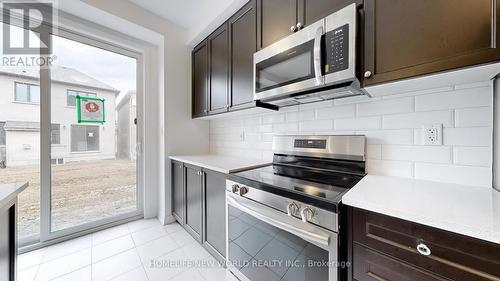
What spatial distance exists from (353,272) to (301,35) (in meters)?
1.32

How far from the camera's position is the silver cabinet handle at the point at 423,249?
0.63 m

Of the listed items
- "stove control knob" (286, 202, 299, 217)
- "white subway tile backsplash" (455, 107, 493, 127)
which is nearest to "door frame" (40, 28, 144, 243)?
"stove control knob" (286, 202, 299, 217)

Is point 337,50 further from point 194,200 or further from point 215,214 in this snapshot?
point 194,200

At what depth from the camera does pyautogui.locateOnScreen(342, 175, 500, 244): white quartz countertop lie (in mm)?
563

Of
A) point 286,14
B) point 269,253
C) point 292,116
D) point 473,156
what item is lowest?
point 269,253

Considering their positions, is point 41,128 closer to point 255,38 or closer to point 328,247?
point 255,38

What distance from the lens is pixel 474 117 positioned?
0.94 metres

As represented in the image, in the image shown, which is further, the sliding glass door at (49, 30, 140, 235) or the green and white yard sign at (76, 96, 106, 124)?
the green and white yard sign at (76, 96, 106, 124)

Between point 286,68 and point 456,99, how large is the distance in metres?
0.94

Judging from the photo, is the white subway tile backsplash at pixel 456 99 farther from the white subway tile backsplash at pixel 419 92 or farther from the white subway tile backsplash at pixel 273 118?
the white subway tile backsplash at pixel 273 118

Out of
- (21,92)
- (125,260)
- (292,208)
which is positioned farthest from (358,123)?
(21,92)

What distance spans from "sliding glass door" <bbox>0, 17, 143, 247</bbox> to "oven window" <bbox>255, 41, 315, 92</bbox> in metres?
1.95

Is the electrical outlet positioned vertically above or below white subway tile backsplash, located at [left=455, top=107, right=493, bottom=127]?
below

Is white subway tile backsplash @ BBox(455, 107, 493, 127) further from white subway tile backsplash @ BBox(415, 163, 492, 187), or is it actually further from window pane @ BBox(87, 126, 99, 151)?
window pane @ BBox(87, 126, 99, 151)
